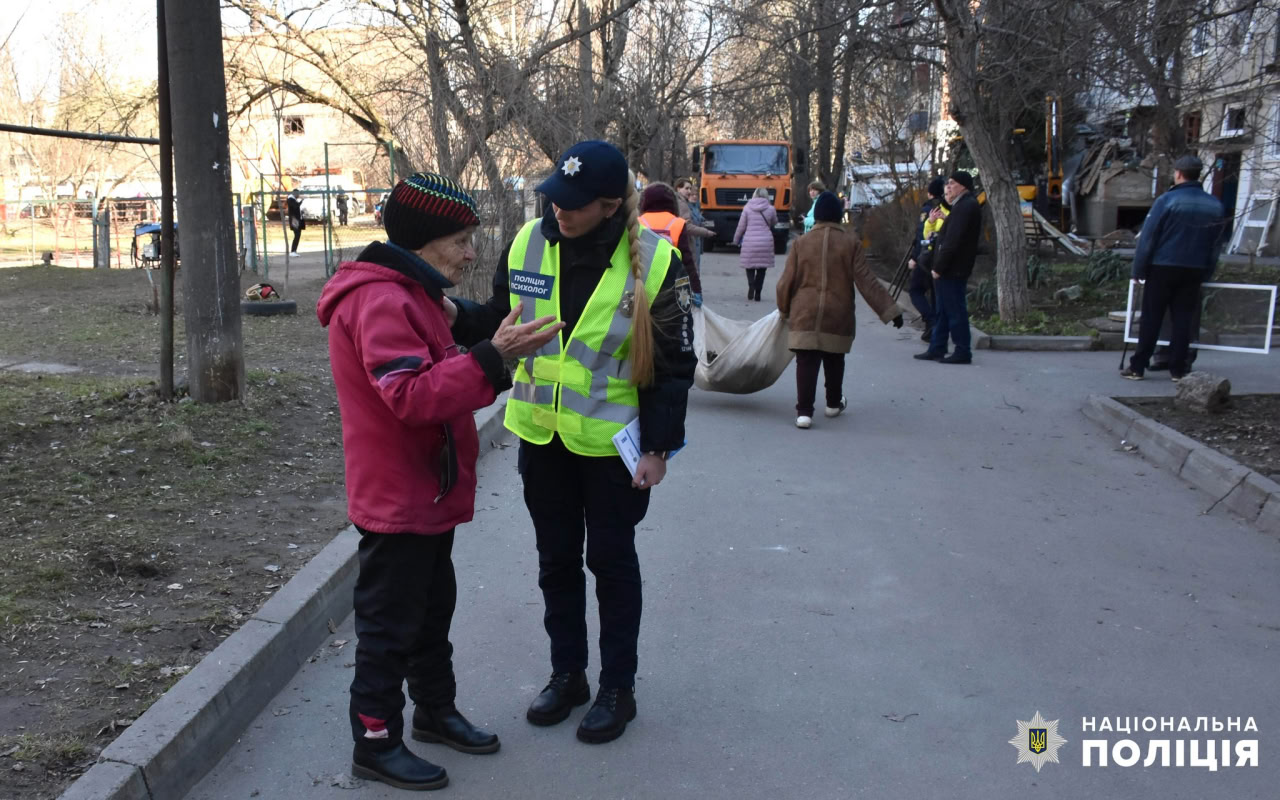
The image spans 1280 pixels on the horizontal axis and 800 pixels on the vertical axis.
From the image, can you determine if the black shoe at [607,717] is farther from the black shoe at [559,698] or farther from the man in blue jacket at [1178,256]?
the man in blue jacket at [1178,256]

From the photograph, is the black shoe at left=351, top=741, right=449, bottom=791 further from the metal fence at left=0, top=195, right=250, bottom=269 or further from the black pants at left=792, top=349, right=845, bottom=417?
the metal fence at left=0, top=195, right=250, bottom=269

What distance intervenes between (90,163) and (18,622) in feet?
120

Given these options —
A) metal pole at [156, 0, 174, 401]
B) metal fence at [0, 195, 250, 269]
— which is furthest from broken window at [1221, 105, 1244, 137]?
metal fence at [0, 195, 250, 269]

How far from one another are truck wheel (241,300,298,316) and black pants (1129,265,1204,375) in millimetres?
10009

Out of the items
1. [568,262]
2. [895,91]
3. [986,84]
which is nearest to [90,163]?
[895,91]

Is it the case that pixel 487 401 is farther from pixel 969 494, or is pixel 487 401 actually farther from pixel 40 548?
pixel 969 494

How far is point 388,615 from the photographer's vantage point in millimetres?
3254

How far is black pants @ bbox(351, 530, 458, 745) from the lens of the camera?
3230 mm

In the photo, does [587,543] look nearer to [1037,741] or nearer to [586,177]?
[586,177]

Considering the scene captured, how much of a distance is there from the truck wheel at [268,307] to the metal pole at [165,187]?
6.69m

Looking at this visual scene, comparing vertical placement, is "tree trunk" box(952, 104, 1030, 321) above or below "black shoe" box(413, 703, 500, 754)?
above

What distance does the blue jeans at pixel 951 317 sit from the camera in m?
11.0

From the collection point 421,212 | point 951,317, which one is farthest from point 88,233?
point 421,212

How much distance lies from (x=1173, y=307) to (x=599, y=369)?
25.6ft
